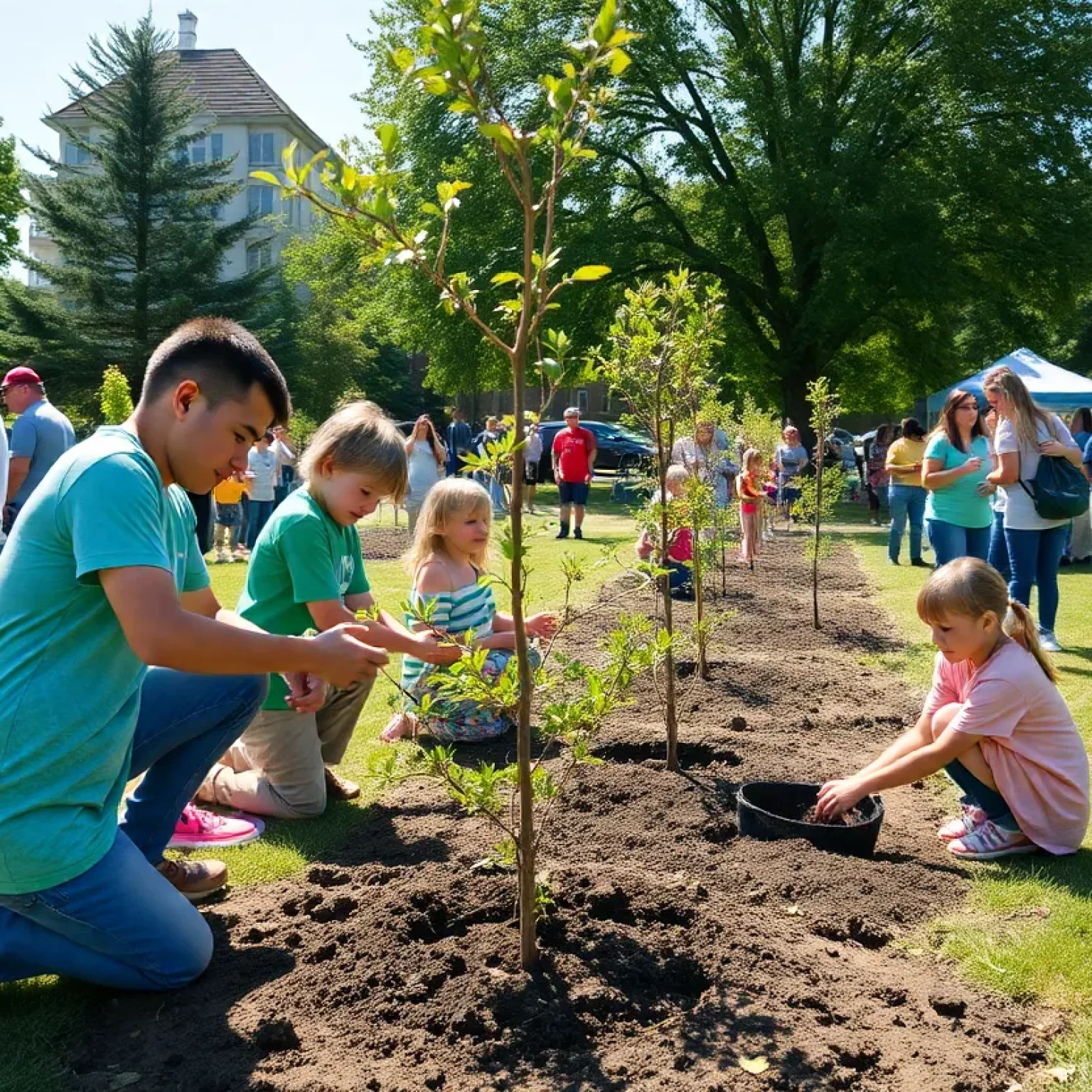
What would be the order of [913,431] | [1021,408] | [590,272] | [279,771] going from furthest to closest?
[913,431] < [1021,408] < [279,771] < [590,272]

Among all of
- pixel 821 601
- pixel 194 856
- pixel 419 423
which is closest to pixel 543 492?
pixel 419 423

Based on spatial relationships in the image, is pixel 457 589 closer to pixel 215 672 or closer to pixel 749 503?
pixel 215 672

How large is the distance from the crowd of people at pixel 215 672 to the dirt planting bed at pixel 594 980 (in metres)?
0.27

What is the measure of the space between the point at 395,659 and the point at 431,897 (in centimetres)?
453

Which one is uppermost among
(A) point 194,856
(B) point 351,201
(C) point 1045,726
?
(B) point 351,201

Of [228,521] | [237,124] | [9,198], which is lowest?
[228,521]

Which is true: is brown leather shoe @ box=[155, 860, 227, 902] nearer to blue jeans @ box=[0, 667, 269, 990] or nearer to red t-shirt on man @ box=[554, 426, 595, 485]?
blue jeans @ box=[0, 667, 269, 990]

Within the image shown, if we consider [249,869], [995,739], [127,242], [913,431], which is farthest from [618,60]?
[127,242]

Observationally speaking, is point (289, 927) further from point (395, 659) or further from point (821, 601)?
point (821, 601)

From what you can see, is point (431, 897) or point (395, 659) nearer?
point (431, 897)

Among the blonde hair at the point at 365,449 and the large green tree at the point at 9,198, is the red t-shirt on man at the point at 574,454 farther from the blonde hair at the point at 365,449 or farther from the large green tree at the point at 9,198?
the large green tree at the point at 9,198

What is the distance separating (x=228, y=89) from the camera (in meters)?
56.0

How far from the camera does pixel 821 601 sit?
10.5 metres

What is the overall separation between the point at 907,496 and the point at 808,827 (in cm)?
1065
